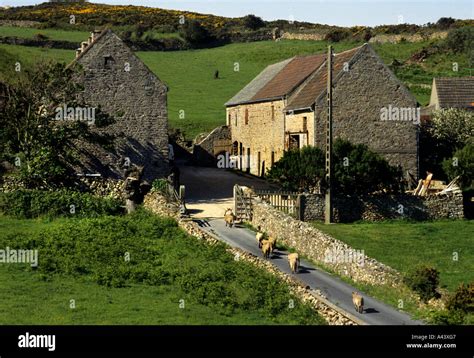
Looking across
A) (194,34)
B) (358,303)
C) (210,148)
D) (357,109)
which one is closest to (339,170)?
(357,109)

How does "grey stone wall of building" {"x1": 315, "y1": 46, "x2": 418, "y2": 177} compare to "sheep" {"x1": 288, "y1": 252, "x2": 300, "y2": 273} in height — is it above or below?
above

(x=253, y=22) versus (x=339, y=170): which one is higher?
(x=253, y=22)

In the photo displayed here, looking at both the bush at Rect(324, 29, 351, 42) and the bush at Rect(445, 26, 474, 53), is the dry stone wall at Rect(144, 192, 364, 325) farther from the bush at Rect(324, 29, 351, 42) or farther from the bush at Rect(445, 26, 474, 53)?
the bush at Rect(324, 29, 351, 42)

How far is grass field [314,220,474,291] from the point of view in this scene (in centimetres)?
3719

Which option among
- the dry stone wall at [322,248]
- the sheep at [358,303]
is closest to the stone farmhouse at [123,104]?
the dry stone wall at [322,248]

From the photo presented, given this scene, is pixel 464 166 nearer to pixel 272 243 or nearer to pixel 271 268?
pixel 272 243

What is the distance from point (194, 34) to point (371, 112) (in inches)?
2174

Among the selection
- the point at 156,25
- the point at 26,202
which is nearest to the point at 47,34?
the point at 156,25

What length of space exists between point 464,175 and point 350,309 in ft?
72.9

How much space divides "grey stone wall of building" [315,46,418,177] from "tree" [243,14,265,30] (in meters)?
68.5

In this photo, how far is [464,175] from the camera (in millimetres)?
50906

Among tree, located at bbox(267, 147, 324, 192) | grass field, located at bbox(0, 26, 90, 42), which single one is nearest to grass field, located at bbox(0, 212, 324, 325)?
tree, located at bbox(267, 147, 324, 192)

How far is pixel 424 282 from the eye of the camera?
32.3m
